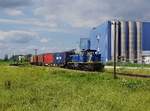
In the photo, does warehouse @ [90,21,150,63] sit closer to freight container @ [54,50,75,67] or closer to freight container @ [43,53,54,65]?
freight container @ [43,53,54,65]

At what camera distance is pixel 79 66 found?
66062mm

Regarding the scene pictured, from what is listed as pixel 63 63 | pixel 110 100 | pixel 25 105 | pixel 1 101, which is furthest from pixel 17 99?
pixel 63 63

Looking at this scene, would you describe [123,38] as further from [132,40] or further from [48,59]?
[48,59]

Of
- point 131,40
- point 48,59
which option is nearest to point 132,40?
point 131,40

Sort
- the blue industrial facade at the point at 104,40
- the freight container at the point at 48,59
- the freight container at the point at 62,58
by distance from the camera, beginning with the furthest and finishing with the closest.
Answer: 1. the blue industrial facade at the point at 104,40
2. the freight container at the point at 48,59
3. the freight container at the point at 62,58

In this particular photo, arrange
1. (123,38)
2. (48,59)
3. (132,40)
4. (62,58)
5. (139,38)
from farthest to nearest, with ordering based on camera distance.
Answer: (139,38) < (132,40) < (123,38) < (48,59) < (62,58)

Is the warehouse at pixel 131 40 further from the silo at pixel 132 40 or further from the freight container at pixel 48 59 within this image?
the freight container at pixel 48 59

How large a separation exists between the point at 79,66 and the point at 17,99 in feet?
145

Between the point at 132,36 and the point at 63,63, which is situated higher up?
the point at 132,36

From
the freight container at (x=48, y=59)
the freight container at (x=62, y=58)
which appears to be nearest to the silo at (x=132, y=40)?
the freight container at (x=48, y=59)

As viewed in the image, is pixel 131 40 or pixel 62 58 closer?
pixel 62 58

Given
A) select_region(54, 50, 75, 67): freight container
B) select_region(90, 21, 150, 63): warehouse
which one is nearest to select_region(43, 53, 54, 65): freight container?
select_region(54, 50, 75, 67): freight container

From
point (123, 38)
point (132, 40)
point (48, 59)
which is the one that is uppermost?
point (123, 38)

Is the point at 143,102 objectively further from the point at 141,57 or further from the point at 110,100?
the point at 141,57
